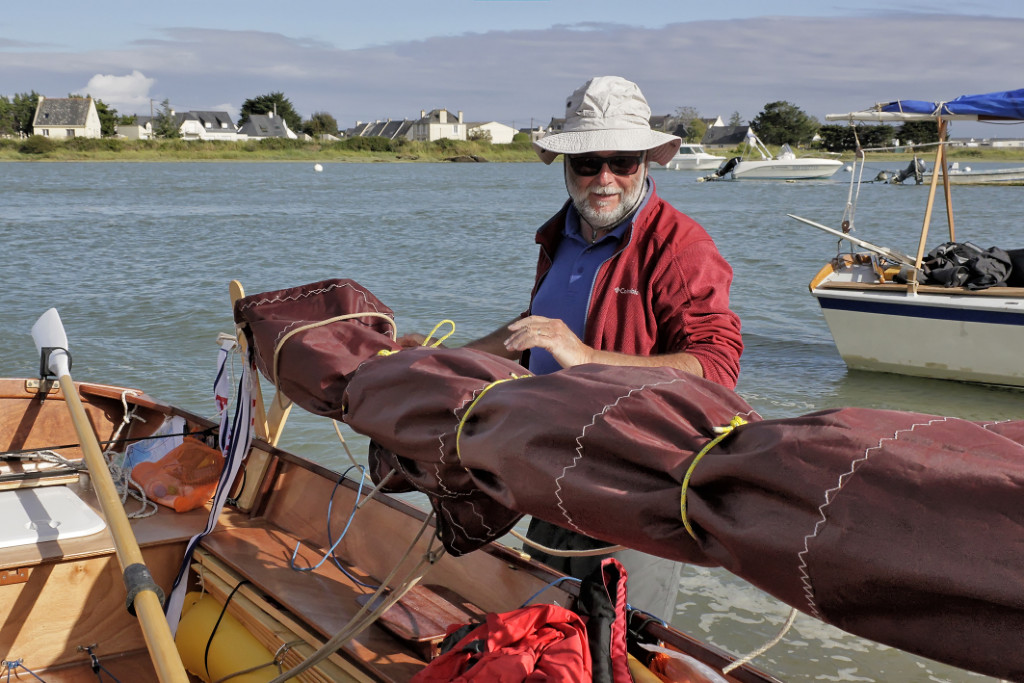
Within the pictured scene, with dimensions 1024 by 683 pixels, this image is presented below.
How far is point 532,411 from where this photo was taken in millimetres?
1729

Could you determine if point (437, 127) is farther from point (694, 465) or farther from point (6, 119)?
point (694, 465)

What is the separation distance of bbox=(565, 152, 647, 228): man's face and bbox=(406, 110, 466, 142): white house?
350 feet

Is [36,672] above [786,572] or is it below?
below

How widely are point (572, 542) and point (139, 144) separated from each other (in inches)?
3033

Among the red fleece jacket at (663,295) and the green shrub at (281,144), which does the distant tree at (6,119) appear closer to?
the green shrub at (281,144)

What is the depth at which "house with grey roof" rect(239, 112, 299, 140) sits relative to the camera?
338 feet

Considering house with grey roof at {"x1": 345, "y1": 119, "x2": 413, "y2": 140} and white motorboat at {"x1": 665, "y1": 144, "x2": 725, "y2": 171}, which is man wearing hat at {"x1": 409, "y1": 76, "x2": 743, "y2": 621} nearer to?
white motorboat at {"x1": 665, "y1": 144, "x2": 725, "y2": 171}

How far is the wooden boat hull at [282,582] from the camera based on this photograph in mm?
2904

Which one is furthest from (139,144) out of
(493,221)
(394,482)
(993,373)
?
(394,482)

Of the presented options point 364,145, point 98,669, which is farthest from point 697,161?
point 98,669

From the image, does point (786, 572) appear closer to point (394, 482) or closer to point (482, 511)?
point (482, 511)

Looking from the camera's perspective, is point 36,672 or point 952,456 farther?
point 36,672

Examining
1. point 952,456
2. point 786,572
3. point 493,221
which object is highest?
point 952,456

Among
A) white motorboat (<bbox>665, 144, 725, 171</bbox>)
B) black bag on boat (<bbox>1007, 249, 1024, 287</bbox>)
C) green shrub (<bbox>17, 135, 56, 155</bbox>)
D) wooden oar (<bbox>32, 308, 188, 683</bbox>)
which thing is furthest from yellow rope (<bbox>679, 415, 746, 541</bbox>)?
green shrub (<bbox>17, 135, 56, 155</bbox>)
